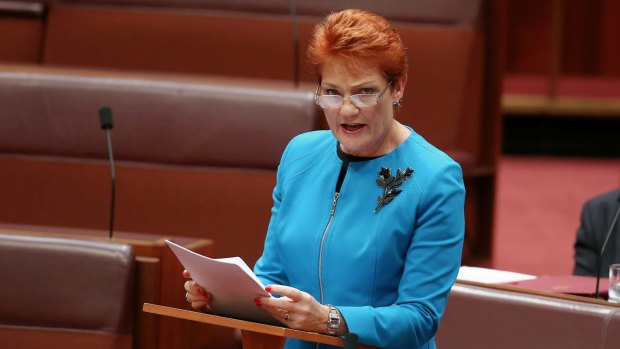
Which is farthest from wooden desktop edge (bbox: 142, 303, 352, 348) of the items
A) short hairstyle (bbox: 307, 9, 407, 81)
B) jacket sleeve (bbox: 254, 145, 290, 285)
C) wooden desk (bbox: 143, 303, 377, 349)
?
short hairstyle (bbox: 307, 9, 407, 81)

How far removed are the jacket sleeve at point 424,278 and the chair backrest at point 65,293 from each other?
0.48 m

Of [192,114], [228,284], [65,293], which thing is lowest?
[65,293]

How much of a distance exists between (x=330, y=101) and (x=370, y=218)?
0.10 meters

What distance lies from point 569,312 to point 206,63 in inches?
38.5

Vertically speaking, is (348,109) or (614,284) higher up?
(348,109)

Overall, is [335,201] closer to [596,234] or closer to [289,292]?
[289,292]

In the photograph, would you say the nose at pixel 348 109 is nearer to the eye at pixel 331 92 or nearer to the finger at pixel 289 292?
the eye at pixel 331 92

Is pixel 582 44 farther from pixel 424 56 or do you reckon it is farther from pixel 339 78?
pixel 339 78

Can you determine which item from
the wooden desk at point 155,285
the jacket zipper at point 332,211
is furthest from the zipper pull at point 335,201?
the wooden desk at point 155,285

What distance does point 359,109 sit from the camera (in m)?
0.88

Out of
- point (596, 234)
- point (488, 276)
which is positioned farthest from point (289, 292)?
point (596, 234)

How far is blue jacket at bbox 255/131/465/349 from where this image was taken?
86cm

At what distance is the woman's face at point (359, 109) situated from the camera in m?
0.88

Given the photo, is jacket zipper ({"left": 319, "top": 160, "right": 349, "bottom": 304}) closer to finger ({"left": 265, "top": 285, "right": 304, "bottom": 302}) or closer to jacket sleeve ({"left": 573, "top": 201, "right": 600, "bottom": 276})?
finger ({"left": 265, "top": 285, "right": 304, "bottom": 302})
